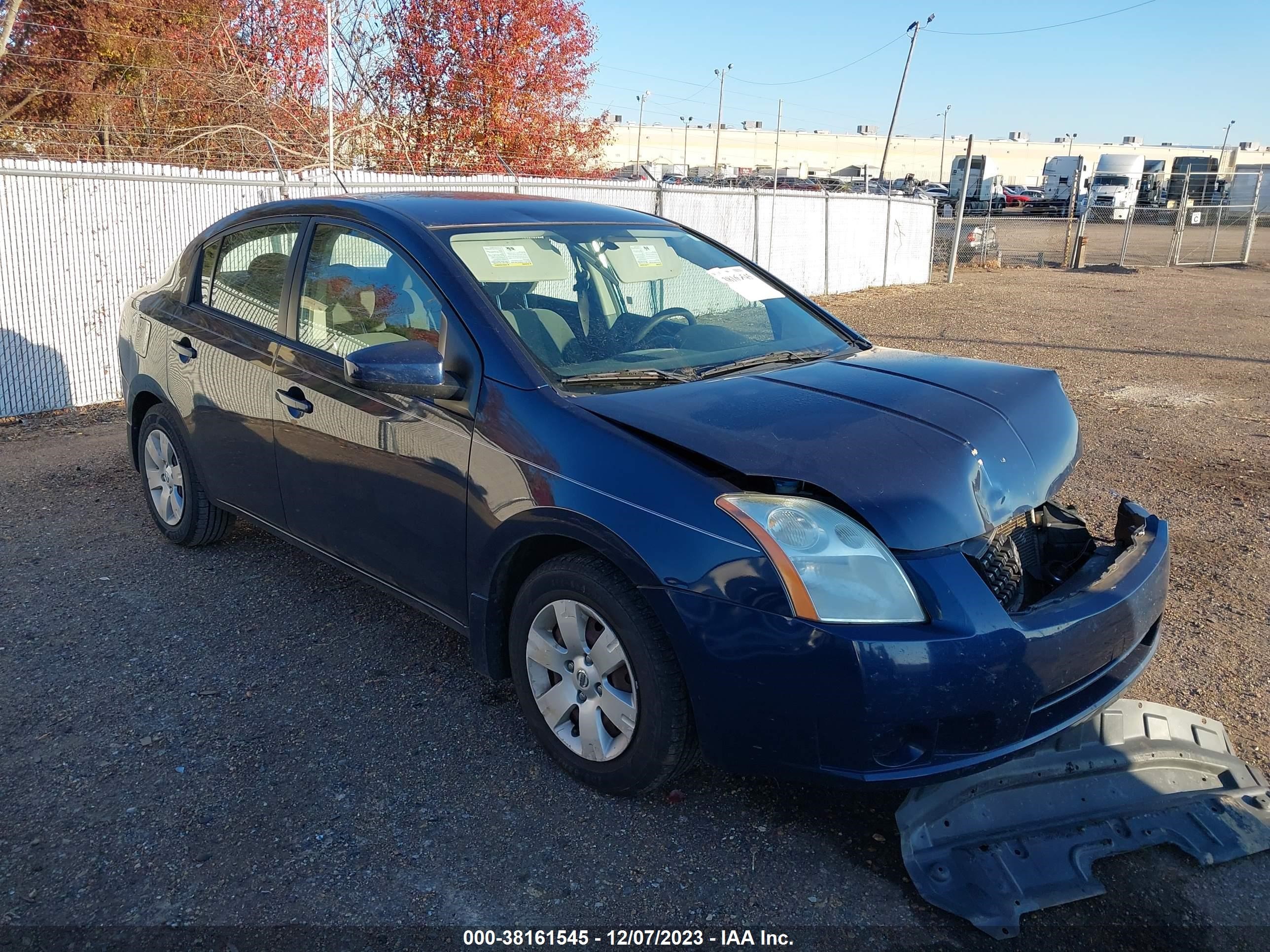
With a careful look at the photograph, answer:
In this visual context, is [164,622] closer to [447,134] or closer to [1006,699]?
[1006,699]

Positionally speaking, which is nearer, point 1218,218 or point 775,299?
point 775,299

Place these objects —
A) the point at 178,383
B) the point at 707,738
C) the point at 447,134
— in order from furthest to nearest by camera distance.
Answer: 1. the point at 447,134
2. the point at 178,383
3. the point at 707,738

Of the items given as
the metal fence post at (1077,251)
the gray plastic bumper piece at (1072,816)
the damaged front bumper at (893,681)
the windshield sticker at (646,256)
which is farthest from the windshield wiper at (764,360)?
the metal fence post at (1077,251)

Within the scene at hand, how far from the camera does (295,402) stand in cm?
390

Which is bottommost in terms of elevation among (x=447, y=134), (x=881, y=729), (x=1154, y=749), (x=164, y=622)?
(x=164, y=622)

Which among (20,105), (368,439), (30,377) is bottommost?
(30,377)

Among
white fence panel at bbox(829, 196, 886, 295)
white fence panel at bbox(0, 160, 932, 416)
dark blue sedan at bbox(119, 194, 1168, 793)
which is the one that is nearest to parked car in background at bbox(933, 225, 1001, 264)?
white fence panel at bbox(829, 196, 886, 295)

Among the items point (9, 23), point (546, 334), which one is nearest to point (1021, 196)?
point (9, 23)

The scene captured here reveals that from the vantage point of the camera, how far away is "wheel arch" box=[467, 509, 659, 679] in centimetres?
276

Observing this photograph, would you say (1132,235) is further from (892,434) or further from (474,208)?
(892,434)

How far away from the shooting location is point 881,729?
250cm

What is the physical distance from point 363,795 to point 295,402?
1576mm

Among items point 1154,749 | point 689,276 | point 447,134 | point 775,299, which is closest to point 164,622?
point 689,276

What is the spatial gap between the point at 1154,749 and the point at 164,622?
3784 mm
